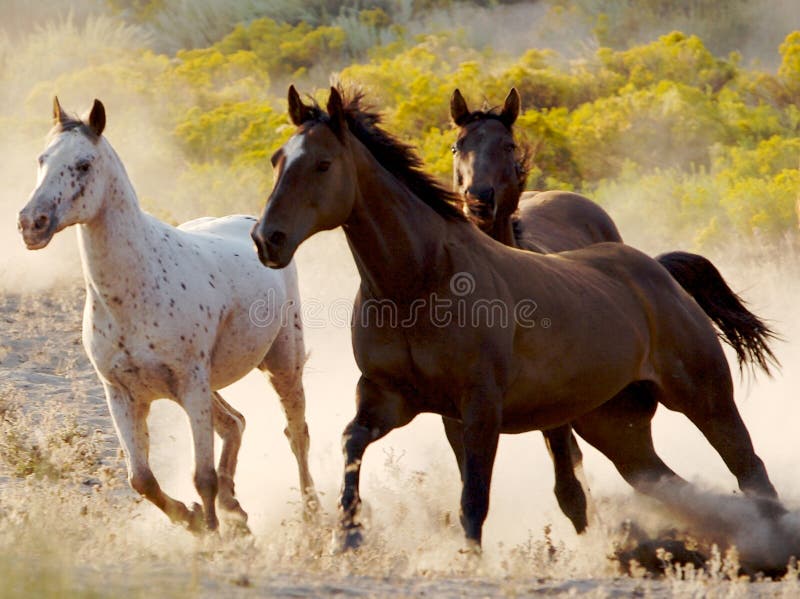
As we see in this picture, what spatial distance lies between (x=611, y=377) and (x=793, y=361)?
18.9 feet

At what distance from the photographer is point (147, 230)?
20.6 ft

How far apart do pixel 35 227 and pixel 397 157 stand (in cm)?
151

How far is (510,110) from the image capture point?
25.2ft

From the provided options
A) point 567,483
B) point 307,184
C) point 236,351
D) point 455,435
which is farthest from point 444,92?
point 307,184

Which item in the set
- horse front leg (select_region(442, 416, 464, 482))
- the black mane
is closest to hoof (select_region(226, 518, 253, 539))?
horse front leg (select_region(442, 416, 464, 482))

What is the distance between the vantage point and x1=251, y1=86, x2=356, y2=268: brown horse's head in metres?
4.91

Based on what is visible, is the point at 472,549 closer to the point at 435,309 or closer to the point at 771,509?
the point at 435,309

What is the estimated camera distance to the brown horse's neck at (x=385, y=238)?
5297mm

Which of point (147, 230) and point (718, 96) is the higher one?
point (718, 96)

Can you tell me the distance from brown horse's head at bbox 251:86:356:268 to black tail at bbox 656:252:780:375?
2.54 metres

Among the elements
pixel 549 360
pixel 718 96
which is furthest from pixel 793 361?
pixel 718 96

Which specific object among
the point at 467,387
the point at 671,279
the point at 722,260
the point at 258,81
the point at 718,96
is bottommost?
the point at 467,387

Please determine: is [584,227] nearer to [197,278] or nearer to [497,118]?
[497,118]

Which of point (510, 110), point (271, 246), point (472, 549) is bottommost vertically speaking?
point (472, 549)
